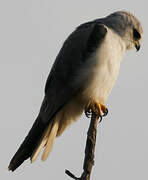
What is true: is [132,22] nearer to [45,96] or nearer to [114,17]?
[114,17]

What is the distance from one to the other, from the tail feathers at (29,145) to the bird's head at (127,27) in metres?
1.69

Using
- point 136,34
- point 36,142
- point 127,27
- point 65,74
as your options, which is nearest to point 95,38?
point 65,74

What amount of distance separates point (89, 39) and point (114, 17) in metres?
0.91

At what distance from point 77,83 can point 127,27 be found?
1.37 metres

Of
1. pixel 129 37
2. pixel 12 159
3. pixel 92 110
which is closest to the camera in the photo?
pixel 12 159

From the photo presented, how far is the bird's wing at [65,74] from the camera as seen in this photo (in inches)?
311

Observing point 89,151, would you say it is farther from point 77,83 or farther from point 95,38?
point 95,38

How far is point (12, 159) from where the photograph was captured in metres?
7.46

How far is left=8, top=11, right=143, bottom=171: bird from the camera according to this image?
304 inches

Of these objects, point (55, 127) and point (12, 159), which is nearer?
point (12, 159)

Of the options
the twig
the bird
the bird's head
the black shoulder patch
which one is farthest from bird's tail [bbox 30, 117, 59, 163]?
the bird's head

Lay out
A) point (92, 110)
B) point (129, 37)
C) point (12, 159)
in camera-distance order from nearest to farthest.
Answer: point (12, 159), point (92, 110), point (129, 37)

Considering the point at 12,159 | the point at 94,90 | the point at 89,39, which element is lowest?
the point at 12,159

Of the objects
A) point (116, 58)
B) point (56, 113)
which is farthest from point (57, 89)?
point (116, 58)
